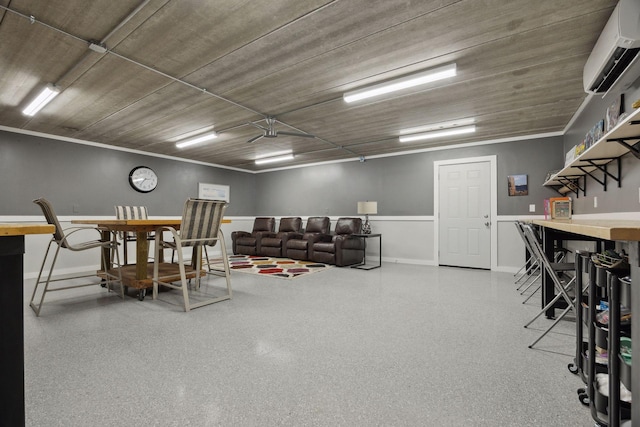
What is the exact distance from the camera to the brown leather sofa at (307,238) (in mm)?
6258

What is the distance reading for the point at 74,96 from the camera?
11.7ft

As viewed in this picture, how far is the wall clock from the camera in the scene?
6.13m

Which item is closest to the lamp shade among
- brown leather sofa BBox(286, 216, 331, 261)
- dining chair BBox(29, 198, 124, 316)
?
brown leather sofa BBox(286, 216, 331, 261)

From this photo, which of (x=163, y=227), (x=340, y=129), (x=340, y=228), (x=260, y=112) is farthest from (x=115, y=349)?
(x=340, y=228)

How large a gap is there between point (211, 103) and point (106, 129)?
7.87 feet

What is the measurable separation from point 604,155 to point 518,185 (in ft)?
8.76

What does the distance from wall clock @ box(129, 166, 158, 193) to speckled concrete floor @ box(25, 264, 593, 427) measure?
135 inches

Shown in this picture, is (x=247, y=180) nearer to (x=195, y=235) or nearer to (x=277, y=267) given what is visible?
(x=277, y=267)

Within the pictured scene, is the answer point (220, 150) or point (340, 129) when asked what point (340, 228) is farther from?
point (220, 150)

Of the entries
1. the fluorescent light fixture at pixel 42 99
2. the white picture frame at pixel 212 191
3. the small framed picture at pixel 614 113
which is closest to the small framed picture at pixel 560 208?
the small framed picture at pixel 614 113

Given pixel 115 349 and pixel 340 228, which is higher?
pixel 340 228

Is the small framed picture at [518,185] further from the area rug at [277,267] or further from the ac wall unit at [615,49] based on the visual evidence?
the area rug at [277,267]

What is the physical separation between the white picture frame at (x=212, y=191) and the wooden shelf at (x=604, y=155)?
23.0ft

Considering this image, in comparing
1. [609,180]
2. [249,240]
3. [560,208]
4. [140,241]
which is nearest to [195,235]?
[140,241]
